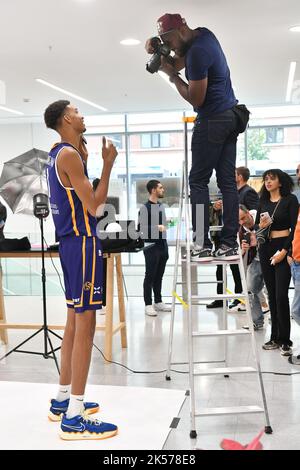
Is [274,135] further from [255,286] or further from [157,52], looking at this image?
[157,52]

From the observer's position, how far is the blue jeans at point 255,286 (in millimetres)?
5691

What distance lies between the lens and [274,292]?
16.4 ft

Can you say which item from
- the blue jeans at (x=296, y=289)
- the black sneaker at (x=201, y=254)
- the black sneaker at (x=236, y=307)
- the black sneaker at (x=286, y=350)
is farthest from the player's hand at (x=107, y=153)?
the black sneaker at (x=236, y=307)

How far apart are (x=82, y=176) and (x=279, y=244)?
7.75 ft

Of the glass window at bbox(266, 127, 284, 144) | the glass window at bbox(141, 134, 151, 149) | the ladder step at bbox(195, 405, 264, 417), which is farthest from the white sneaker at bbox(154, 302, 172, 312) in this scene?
the glass window at bbox(141, 134, 151, 149)

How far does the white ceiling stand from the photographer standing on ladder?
1.76m

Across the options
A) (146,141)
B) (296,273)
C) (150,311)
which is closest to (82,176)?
(296,273)

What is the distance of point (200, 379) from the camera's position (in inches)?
169

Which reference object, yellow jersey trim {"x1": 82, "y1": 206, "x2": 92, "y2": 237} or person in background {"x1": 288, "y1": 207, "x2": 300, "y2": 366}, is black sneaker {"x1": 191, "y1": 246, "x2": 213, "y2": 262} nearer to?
yellow jersey trim {"x1": 82, "y1": 206, "x2": 92, "y2": 237}

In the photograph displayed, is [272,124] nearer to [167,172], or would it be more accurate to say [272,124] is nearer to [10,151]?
[167,172]

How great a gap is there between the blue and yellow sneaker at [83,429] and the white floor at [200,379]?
26 centimetres

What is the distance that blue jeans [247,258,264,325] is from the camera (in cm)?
569

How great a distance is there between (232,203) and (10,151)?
10422 millimetres
